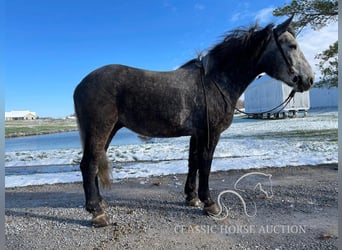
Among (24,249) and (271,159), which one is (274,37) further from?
(271,159)

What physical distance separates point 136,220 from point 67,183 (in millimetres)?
2736

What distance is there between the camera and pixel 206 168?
3.49 m

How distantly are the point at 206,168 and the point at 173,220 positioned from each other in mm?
793

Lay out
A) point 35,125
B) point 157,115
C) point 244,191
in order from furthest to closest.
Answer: point 35,125, point 244,191, point 157,115

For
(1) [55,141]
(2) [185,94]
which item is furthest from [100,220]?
(1) [55,141]

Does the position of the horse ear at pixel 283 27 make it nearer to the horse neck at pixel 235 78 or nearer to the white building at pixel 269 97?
the horse neck at pixel 235 78

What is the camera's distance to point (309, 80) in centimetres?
329

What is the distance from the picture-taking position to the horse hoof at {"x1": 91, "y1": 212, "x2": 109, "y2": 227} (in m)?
3.18

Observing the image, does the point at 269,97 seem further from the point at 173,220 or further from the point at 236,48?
the point at 173,220

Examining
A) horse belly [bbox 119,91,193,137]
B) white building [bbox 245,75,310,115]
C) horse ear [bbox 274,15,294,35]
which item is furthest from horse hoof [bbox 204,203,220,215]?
white building [bbox 245,75,310,115]

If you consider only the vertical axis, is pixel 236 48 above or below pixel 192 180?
above

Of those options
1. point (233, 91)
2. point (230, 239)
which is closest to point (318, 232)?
point (230, 239)

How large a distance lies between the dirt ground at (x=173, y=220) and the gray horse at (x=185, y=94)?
33cm

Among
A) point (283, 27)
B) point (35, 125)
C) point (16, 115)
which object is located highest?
point (283, 27)
